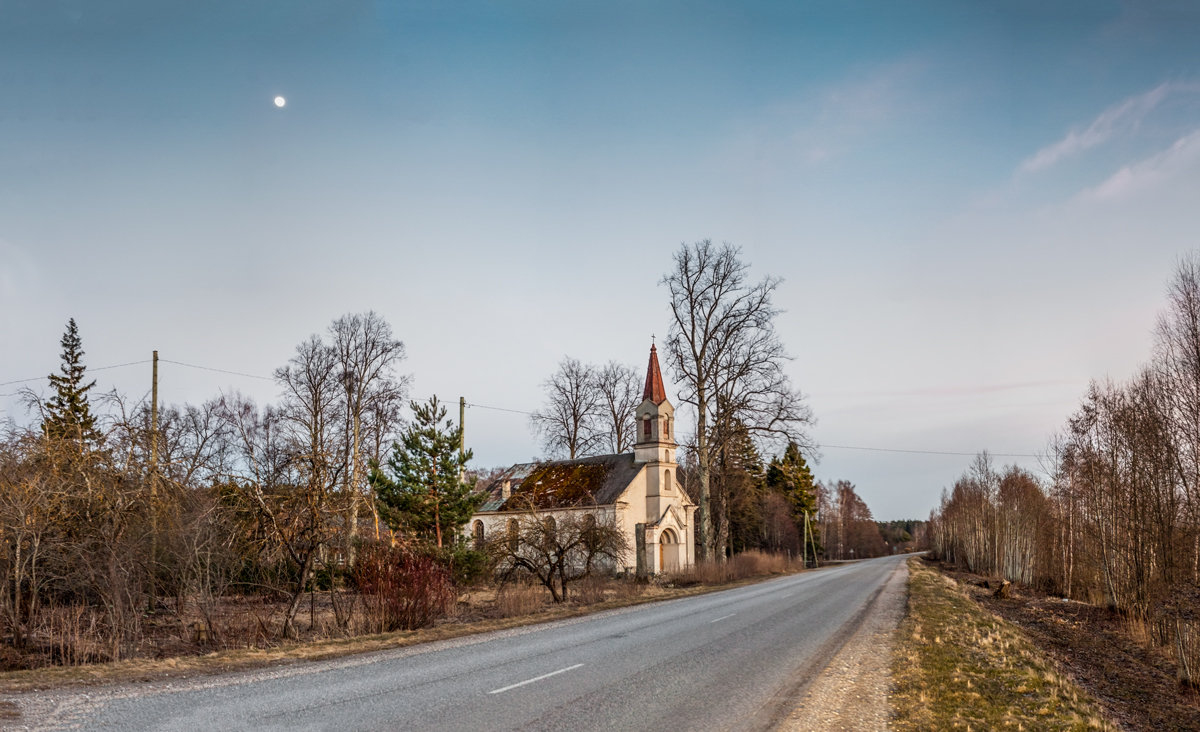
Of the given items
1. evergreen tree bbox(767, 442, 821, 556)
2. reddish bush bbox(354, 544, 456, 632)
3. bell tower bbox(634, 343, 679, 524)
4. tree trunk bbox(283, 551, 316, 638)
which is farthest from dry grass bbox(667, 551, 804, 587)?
evergreen tree bbox(767, 442, 821, 556)

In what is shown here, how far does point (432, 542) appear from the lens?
27250 mm

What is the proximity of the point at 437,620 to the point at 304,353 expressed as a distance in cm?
2653

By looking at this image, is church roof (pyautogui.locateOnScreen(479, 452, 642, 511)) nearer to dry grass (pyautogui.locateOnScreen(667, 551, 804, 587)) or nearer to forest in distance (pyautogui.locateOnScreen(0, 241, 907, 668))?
dry grass (pyautogui.locateOnScreen(667, 551, 804, 587))

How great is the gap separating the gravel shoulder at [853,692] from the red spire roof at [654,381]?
101 feet

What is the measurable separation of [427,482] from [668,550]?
21.3 metres

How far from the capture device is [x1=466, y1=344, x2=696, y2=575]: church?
44062mm

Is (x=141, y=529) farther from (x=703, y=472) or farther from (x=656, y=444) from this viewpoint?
(x=656, y=444)

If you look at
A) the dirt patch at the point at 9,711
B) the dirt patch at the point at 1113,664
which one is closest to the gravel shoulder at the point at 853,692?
the dirt patch at the point at 1113,664

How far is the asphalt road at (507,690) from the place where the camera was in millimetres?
7758

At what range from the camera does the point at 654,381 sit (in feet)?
Result: 152

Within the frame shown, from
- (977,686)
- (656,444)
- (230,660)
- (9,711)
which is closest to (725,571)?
(656,444)

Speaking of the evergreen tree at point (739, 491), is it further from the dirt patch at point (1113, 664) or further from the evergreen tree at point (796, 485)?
the dirt patch at point (1113, 664)

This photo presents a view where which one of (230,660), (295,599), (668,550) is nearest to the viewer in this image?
(230,660)

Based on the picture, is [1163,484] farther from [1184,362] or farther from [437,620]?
[437,620]
